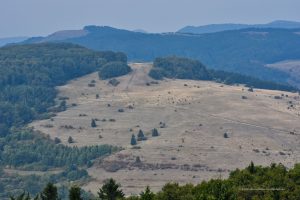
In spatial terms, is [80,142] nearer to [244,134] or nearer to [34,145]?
[34,145]

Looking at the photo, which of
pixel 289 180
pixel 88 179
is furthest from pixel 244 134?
pixel 289 180

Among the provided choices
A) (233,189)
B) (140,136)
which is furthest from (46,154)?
(233,189)

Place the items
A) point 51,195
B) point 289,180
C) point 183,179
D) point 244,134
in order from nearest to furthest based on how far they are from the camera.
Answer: point 51,195 → point 289,180 → point 183,179 → point 244,134

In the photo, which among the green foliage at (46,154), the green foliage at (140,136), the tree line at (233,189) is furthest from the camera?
the green foliage at (140,136)

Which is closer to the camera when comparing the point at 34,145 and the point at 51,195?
the point at 51,195

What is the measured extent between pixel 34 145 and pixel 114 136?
2438cm

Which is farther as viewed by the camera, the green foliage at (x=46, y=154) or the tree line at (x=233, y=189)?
the green foliage at (x=46, y=154)

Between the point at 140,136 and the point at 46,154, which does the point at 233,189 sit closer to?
the point at 140,136

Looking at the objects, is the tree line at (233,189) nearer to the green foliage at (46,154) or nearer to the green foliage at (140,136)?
the green foliage at (46,154)

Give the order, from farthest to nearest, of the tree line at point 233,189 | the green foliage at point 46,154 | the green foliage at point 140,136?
the green foliage at point 140,136
the green foliage at point 46,154
the tree line at point 233,189

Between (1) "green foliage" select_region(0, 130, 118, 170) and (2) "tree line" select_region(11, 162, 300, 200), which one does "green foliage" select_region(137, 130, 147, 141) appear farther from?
(2) "tree line" select_region(11, 162, 300, 200)

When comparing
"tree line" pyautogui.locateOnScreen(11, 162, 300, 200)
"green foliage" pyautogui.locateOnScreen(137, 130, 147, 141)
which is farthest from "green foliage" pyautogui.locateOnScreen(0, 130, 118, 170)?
"tree line" pyautogui.locateOnScreen(11, 162, 300, 200)

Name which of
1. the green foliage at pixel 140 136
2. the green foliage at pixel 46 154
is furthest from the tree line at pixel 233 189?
the green foliage at pixel 140 136

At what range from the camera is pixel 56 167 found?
17750 centimetres
